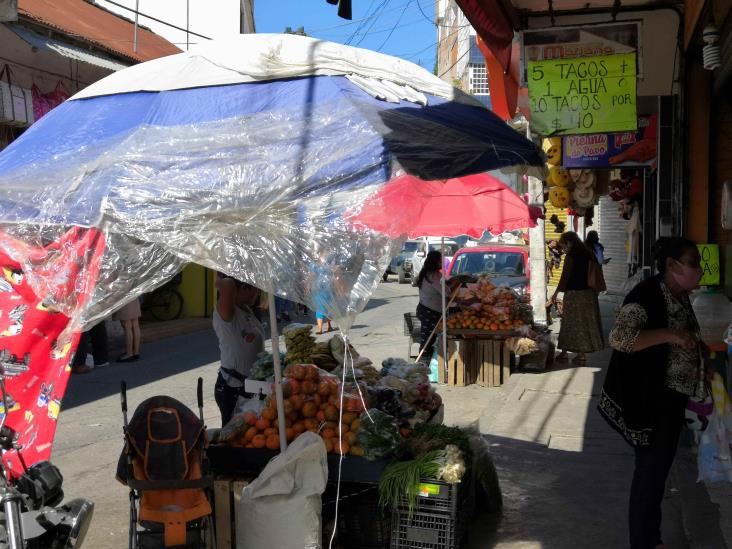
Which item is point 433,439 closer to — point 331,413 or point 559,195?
point 331,413

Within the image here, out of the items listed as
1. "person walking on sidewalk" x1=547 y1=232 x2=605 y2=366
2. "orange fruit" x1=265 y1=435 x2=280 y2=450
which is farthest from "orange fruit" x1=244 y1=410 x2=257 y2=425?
"person walking on sidewalk" x1=547 y1=232 x2=605 y2=366

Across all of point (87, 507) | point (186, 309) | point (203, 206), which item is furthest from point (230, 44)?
point (186, 309)

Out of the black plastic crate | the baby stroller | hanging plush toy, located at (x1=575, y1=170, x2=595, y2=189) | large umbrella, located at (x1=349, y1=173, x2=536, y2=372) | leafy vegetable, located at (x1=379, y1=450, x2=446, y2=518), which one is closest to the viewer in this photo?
the baby stroller

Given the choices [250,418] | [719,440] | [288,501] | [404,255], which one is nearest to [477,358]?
[250,418]

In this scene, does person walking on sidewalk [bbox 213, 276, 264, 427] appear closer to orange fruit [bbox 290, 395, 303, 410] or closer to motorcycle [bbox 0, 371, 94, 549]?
orange fruit [bbox 290, 395, 303, 410]

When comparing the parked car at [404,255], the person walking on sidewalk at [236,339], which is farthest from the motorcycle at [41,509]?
the parked car at [404,255]

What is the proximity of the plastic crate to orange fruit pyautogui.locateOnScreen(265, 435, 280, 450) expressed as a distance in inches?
32.6

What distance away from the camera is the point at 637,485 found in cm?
489

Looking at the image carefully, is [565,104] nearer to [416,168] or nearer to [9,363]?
[416,168]

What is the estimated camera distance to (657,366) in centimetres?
475

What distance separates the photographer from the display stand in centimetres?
1189

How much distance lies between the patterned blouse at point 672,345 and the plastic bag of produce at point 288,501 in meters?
1.85

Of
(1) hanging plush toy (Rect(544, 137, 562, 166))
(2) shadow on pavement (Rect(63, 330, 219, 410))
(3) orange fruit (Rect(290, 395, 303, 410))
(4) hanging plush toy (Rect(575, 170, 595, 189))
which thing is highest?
(1) hanging plush toy (Rect(544, 137, 562, 166))

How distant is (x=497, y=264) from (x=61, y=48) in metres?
8.92
